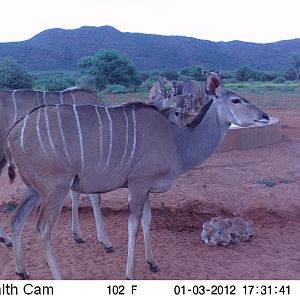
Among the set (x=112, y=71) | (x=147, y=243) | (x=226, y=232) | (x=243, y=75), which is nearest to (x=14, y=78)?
(x=112, y=71)

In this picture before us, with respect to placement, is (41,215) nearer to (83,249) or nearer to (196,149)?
(83,249)

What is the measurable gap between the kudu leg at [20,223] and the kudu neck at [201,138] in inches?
62.3

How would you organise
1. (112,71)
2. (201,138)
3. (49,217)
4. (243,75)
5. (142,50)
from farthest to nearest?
(142,50)
(243,75)
(112,71)
(201,138)
(49,217)

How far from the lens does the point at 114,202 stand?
736 centimetres

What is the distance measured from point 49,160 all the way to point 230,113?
201cm

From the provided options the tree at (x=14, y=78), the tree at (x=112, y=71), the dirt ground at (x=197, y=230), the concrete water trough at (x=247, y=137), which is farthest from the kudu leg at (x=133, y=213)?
the tree at (x=112, y=71)

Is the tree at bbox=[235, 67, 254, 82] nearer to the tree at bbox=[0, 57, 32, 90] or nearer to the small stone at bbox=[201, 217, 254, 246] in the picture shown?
the tree at bbox=[0, 57, 32, 90]

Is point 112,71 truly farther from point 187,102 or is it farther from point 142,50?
point 142,50

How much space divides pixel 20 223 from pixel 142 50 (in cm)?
7532

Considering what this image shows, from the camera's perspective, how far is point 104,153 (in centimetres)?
468

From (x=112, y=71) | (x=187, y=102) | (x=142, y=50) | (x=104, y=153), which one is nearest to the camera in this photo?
(x=104, y=153)

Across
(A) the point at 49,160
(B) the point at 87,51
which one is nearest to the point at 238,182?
(A) the point at 49,160

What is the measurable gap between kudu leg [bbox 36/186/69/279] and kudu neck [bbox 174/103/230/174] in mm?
1404

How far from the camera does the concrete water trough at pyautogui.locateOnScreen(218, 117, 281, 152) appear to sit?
10781mm
